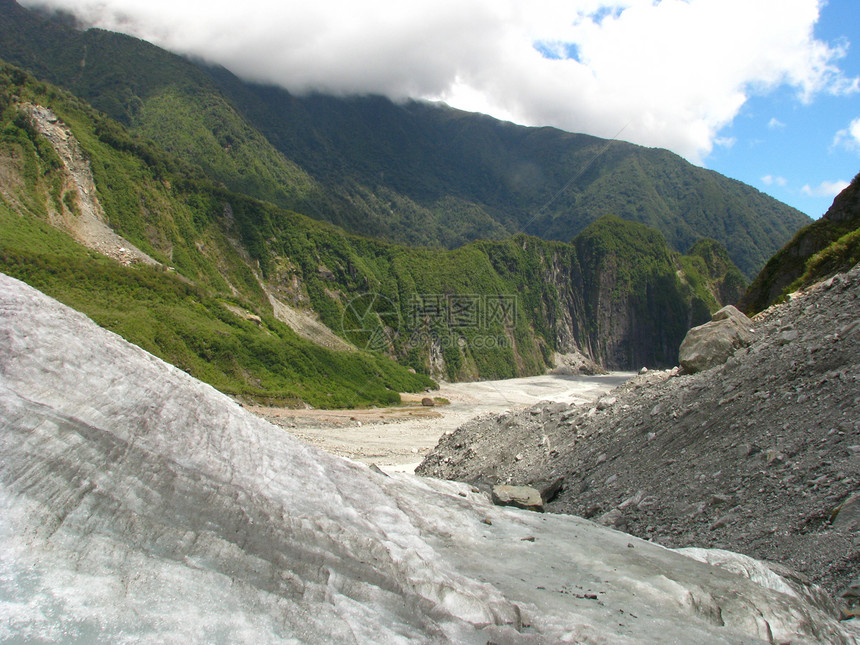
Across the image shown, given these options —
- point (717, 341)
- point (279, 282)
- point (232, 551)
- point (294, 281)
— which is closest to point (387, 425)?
point (717, 341)

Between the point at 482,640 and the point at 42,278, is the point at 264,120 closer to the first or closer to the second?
the point at 42,278

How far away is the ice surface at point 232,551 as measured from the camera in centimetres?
287

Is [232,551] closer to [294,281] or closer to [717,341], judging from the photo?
[717,341]

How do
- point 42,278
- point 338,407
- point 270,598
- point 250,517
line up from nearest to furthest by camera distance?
point 270,598, point 250,517, point 42,278, point 338,407

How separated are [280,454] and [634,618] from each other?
2854 millimetres

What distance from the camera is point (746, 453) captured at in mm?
8039

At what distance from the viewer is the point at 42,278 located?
122 feet

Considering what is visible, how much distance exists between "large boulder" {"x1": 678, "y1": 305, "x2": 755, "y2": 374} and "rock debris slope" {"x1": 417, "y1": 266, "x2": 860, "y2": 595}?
42cm

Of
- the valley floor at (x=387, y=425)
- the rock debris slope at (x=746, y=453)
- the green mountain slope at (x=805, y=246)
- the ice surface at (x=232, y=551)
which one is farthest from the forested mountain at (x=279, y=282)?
the ice surface at (x=232, y=551)

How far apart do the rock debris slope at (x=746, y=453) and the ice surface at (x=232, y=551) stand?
186cm

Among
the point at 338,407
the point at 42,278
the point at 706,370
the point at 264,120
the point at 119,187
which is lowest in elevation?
the point at 338,407

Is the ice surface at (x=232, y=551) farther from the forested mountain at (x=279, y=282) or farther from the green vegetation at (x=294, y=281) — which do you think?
the green vegetation at (x=294, y=281)

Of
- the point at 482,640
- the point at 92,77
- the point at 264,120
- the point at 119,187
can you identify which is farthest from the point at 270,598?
the point at 264,120

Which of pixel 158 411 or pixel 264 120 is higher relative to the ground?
pixel 264 120
